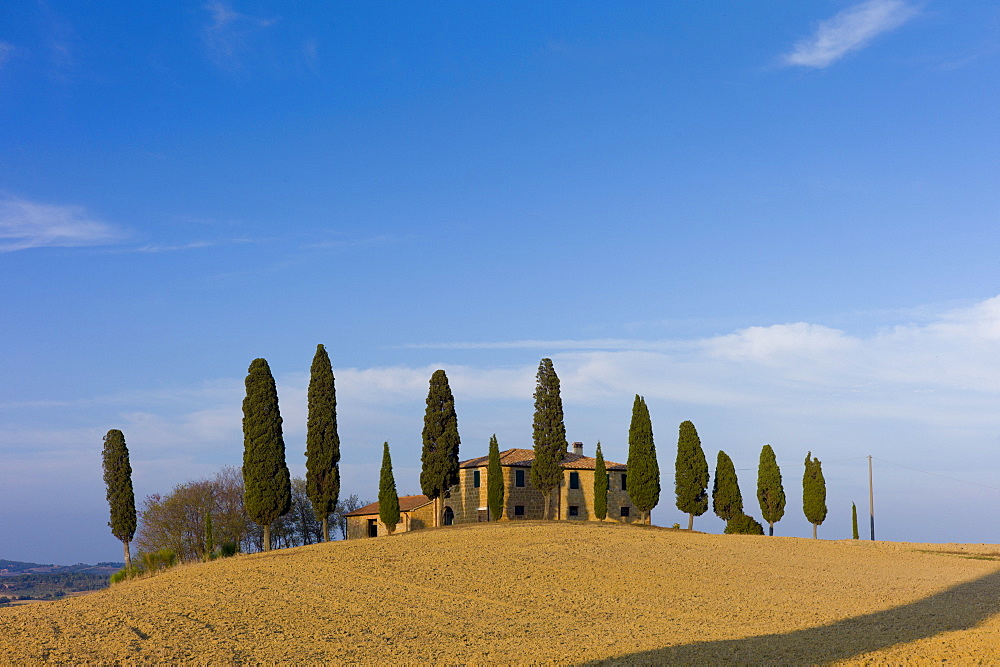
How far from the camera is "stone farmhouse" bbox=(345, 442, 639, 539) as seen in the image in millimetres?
55250

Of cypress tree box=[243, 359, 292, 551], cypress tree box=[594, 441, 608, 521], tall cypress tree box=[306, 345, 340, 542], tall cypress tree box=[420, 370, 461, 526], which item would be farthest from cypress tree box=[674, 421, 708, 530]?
cypress tree box=[243, 359, 292, 551]

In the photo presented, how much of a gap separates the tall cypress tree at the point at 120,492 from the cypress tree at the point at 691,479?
30.6 m

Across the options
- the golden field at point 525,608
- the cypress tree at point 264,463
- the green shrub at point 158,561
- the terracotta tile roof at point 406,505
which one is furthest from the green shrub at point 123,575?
the terracotta tile roof at point 406,505

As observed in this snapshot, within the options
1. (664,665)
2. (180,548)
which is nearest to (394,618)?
(664,665)

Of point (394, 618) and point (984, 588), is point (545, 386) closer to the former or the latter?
point (984, 588)

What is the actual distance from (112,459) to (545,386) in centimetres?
2423

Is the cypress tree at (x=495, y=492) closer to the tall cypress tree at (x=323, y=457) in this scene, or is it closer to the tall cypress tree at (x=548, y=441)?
the tall cypress tree at (x=548, y=441)

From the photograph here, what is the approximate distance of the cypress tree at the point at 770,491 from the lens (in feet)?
174

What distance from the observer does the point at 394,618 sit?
20672 mm

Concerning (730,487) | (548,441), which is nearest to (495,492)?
(548,441)

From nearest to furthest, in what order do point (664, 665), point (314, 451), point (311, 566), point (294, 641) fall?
1. point (664, 665)
2. point (294, 641)
3. point (311, 566)
4. point (314, 451)

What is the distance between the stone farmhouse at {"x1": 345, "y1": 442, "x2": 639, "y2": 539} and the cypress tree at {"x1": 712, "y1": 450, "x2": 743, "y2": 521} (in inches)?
241

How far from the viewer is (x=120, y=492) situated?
134ft

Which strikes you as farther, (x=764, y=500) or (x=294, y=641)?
(x=764, y=500)
